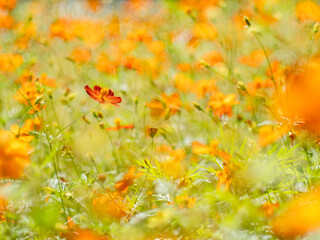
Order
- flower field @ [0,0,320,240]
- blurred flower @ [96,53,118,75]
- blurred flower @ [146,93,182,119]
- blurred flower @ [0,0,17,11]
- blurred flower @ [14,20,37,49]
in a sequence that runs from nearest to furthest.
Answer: flower field @ [0,0,320,240] → blurred flower @ [146,93,182,119] → blurred flower @ [96,53,118,75] → blurred flower @ [14,20,37,49] → blurred flower @ [0,0,17,11]

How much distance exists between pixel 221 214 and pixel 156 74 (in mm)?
868

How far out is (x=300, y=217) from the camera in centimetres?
56

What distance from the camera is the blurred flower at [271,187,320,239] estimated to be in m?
0.53

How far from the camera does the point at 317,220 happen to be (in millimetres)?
506

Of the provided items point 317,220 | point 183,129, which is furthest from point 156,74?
point 317,220

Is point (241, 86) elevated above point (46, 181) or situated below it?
above

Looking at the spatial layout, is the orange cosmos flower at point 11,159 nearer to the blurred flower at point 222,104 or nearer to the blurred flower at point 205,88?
the blurred flower at point 222,104

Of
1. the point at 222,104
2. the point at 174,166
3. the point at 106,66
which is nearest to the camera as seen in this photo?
the point at 174,166

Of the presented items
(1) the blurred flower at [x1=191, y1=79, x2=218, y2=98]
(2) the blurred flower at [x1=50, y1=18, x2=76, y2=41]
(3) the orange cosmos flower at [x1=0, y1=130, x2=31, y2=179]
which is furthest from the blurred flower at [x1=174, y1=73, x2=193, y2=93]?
(3) the orange cosmos flower at [x1=0, y1=130, x2=31, y2=179]

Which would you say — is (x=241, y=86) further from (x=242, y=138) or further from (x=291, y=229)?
(x=291, y=229)

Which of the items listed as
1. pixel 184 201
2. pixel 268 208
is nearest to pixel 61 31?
pixel 184 201

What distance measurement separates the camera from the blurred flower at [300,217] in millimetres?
529

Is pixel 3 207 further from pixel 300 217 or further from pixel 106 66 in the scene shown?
pixel 106 66

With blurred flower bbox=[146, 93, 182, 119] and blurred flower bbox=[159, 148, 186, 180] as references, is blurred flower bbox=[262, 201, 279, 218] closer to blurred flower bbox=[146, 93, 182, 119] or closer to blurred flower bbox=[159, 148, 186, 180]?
blurred flower bbox=[159, 148, 186, 180]
